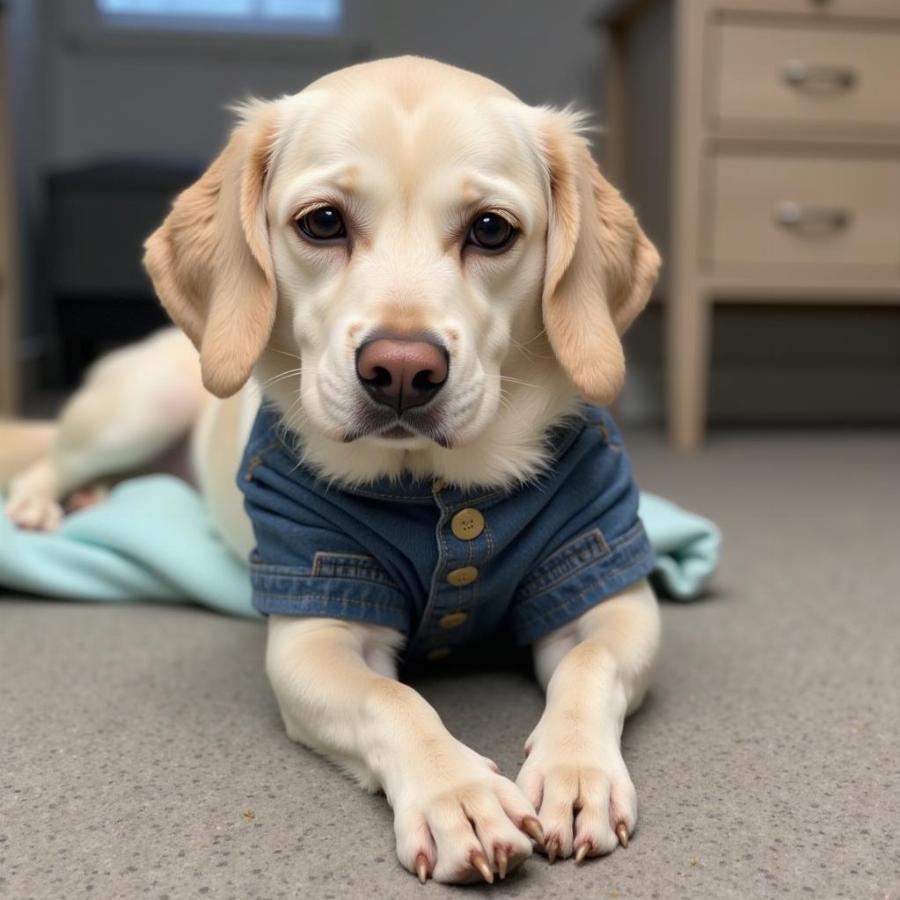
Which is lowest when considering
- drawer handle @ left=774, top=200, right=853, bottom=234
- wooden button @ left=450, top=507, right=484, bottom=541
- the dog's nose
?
drawer handle @ left=774, top=200, right=853, bottom=234

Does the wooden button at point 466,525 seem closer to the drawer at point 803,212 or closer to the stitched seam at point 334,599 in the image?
the stitched seam at point 334,599

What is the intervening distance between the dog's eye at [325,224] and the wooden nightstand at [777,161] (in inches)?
82.5

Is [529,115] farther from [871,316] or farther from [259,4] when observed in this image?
[259,4]

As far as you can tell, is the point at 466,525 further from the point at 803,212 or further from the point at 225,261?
the point at 803,212

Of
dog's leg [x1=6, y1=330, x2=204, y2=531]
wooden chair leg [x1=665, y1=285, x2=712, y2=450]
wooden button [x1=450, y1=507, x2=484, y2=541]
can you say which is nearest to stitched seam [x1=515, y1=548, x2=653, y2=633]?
wooden button [x1=450, y1=507, x2=484, y2=541]

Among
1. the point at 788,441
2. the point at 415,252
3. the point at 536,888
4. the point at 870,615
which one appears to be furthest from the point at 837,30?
the point at 536,888

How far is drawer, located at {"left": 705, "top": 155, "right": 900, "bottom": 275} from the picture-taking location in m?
3.00

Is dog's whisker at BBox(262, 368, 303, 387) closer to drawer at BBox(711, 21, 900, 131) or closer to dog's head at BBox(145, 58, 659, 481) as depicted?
dog's head at BBox(145, 58, 659, 481)

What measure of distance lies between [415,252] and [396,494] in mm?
252

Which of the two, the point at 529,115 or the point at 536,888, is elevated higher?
the point at 529,115

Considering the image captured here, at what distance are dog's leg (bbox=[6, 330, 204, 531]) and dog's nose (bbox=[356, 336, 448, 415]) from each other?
100 cm

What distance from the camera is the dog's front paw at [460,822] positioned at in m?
0.78

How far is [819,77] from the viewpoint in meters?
2.96

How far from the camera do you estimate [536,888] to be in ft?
2.60
